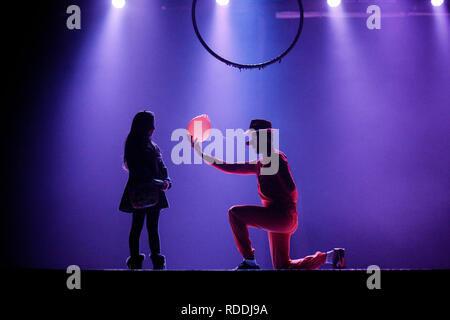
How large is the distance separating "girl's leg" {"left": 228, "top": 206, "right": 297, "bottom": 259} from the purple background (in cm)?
199

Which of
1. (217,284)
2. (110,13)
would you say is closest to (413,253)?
(217,284)

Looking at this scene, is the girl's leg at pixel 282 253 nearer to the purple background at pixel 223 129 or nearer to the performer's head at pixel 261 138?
the performer's head at pixel 261 138

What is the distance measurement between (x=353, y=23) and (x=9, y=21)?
16.8 feet

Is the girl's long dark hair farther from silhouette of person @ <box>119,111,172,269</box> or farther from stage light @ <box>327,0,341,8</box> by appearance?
stage light @ <box>327,0,341,8</box>

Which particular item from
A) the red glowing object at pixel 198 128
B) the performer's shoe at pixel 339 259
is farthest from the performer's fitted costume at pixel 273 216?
the red glowing object at pixel 198 128

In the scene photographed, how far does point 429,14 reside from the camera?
5141 millimetres

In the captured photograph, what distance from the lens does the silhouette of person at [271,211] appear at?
9.80 feet

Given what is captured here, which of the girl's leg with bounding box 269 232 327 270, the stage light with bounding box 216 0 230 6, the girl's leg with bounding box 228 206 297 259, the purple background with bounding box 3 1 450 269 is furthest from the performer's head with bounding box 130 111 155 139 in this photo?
the stage light with bounding box 216 0 230 6

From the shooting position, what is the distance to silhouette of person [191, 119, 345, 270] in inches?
118

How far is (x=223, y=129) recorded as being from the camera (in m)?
5.11

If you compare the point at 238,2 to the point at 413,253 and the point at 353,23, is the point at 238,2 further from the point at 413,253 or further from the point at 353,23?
the point at 413,253

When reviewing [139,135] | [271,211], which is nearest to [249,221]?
[271,211]

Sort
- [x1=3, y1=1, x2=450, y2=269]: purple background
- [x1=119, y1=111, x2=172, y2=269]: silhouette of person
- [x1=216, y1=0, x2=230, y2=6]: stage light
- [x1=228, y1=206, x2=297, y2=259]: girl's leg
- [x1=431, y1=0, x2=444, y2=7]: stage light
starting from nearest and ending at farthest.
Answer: [x1=228, y1=206, x2=297, y2=259]: girl's leg → [x1=119, y1=111, x2=172, y2=269]: silhouette of person → [x1=3, y1=1, x2=450, y2=269]: purple background → [x1=431, y1=0, x2=444, y2=7]: stage light → [x1=216, y1=0, x2=230, y2=6]: stage light

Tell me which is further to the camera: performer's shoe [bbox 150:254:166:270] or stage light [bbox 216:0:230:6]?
stage light [bbox 216:0:230:6]
